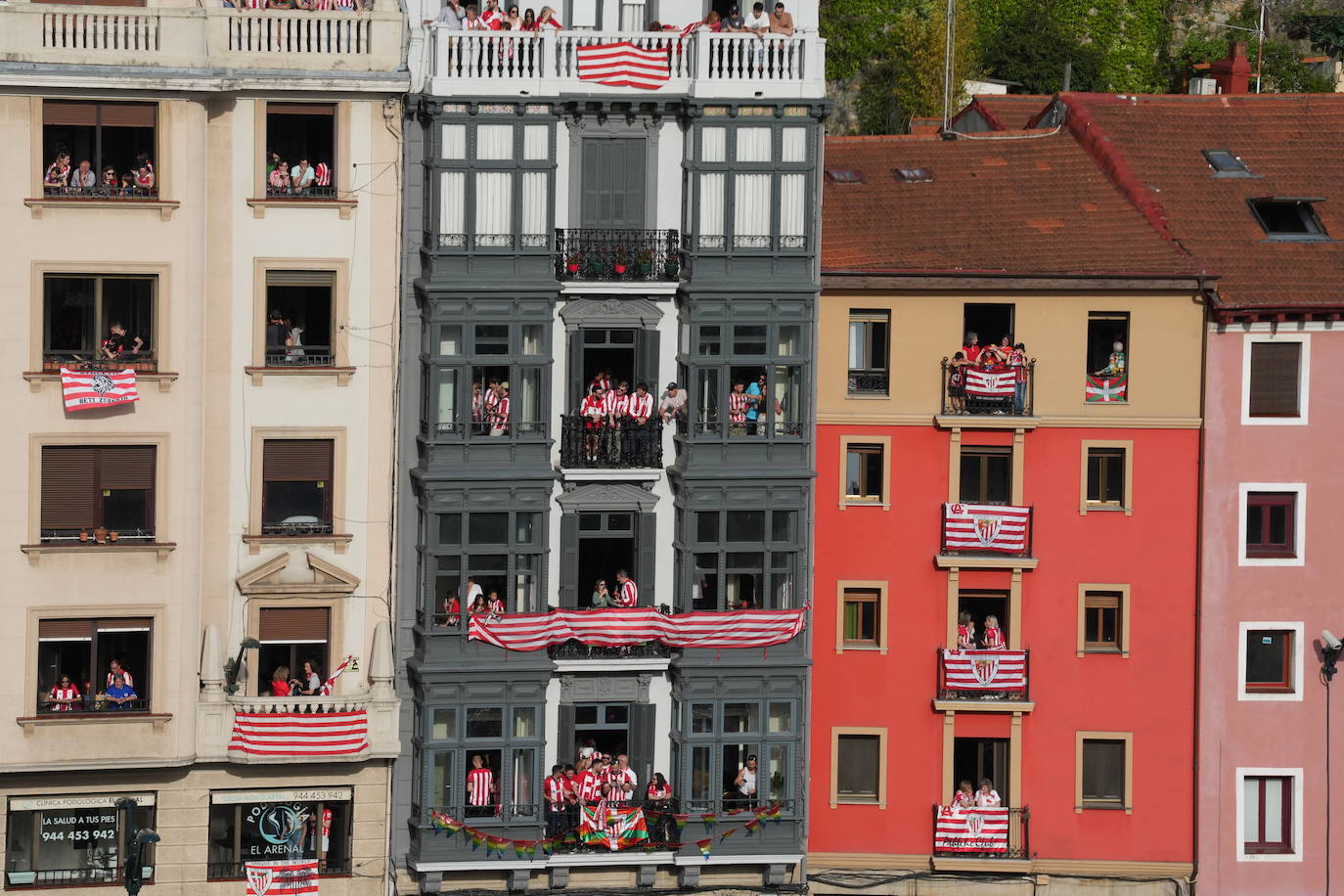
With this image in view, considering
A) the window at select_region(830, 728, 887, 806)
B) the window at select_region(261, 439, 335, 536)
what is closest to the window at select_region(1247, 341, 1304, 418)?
the window at select_region(830, 728, 887, 806)

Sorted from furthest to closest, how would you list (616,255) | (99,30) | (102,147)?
(616,255), (102,147), (99,30)

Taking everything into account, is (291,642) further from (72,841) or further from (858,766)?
(858,766)

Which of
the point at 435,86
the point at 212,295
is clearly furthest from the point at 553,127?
the point at 212,295

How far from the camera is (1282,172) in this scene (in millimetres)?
83875

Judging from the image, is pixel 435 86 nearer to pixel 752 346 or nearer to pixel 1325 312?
pixel 752 346

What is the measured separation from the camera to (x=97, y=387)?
73.2m

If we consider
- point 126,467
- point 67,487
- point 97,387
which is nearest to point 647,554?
point 126,467

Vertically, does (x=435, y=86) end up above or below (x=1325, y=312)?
above

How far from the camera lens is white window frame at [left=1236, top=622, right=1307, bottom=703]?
79.2m

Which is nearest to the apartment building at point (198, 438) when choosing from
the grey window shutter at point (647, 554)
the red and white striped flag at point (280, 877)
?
the red and white striped flag at point (280, 877)

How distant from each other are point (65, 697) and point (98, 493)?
16.2 feet

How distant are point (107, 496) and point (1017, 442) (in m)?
22.6

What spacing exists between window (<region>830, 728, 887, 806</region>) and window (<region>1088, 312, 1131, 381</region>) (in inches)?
426

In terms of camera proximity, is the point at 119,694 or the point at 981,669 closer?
the point at 119,694
